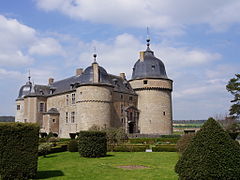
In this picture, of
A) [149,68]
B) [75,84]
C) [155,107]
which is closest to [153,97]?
[155,107]

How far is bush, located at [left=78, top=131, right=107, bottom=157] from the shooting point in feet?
57.2

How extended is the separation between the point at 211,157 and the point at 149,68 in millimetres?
32377

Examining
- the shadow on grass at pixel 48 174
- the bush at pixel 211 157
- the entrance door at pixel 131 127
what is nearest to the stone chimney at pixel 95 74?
the entrance door at pixel 131 127

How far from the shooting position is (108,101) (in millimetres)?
34250

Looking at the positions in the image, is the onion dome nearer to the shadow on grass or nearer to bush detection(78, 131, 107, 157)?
bush detection(78, 131, 107, 157)

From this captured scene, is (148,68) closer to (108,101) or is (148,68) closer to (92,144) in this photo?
(108,101)

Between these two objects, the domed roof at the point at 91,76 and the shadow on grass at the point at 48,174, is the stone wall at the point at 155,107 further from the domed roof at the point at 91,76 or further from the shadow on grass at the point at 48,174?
the shadow on grass at the point at 48,174

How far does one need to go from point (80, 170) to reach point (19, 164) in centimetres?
321

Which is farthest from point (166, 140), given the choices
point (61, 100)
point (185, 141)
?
point (61, 100)

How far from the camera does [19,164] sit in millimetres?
9828

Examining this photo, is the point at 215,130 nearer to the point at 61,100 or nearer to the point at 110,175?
the point at 110,175

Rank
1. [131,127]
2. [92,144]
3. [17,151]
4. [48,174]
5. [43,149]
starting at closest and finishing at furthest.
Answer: [17,151], [48,174], [92,144], [43,149], [131,127]

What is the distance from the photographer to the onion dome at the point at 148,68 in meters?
39.5

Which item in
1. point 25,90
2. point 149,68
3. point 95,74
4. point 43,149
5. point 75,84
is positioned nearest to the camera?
point 43,149
